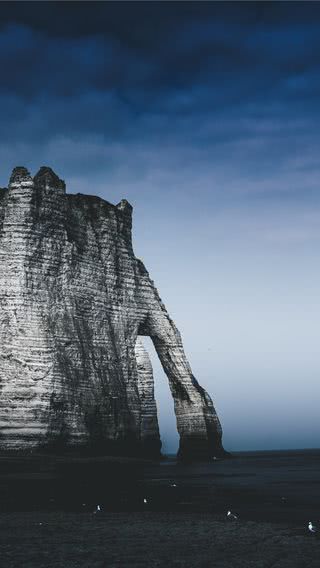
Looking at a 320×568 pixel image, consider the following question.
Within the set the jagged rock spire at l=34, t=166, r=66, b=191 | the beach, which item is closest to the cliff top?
the jagged rock spire at l=34, t=166, r=66, b=191

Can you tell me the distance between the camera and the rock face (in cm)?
3400

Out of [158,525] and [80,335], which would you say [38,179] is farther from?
[158,525]

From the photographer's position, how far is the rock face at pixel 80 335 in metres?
34.0

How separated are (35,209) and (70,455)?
13.1 m

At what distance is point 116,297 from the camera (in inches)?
1660

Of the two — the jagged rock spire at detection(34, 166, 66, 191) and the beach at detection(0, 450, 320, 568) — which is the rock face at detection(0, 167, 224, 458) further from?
the beach at detection(0, 450, 320, 568)

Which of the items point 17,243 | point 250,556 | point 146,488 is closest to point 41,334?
point 17,243

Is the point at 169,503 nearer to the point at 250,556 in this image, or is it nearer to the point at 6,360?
the point at 250,556

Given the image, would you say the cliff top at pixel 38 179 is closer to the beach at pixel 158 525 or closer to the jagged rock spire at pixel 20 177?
the jagged rock spire at pixel 20 177

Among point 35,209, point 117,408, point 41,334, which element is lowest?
point 117,408

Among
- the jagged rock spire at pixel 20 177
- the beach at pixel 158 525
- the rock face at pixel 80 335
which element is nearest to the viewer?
the beach at pixel 158 525

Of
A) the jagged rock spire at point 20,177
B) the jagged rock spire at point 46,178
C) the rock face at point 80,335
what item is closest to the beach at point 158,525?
the rock face at point 80,335

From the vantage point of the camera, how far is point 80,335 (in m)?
38.3

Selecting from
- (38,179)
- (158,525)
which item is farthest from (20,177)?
(158,525)
